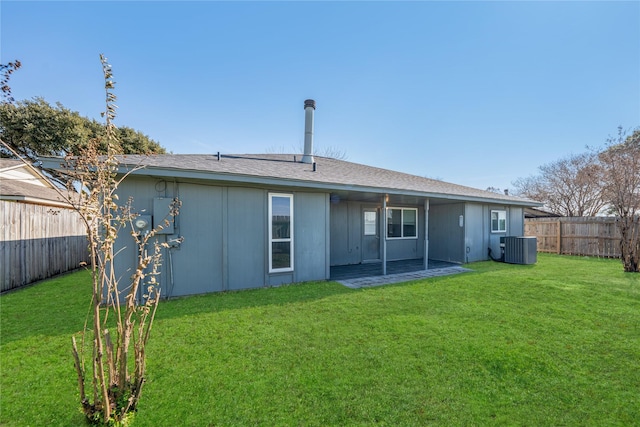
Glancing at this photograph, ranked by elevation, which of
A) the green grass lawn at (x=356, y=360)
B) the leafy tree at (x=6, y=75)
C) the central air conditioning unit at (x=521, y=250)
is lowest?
the green grass lawn at (x=356, y=360)

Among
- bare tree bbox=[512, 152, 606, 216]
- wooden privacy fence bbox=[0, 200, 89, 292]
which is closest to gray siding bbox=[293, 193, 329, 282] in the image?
wooden privacy fence bbox=[0, 200, 89, 292]

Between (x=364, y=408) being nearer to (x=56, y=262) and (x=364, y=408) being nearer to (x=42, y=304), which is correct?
(x=42, y=304)

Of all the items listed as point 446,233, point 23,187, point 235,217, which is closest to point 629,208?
point 446,233

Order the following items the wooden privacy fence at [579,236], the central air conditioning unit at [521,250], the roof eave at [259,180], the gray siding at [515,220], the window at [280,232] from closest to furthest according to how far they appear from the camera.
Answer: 1. the roof eave at [259,180]
2. the window at [280,232]
3. the central air conditioning unit at [521,250]
4. the gray siding at [515,220]
5. the wooden privacy fence at [579,236]

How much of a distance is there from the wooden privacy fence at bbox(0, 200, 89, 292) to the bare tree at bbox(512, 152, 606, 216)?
25734 mm

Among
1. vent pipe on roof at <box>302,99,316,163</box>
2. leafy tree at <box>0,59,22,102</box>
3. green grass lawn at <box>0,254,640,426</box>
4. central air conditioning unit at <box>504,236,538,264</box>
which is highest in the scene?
vent pipe on roof at <box>302,99,316,163</box>

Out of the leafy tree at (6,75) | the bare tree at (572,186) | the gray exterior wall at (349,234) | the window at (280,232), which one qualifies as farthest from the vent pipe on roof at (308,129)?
the bare tree at (572,186)

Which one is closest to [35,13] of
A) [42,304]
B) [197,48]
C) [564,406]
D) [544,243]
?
[197,48]

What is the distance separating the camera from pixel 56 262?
292 inches

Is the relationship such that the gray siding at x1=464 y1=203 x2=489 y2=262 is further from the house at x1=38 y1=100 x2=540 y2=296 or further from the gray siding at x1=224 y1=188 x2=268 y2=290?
the gray siding at x1=224 y1=188 x2=268 y2=290

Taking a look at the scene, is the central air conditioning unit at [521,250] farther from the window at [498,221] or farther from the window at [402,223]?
the window at [402,223]

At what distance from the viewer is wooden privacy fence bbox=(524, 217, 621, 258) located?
1087 cm

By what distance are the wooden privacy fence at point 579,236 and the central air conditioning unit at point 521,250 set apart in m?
4.57

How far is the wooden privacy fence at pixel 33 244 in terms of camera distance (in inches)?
228
